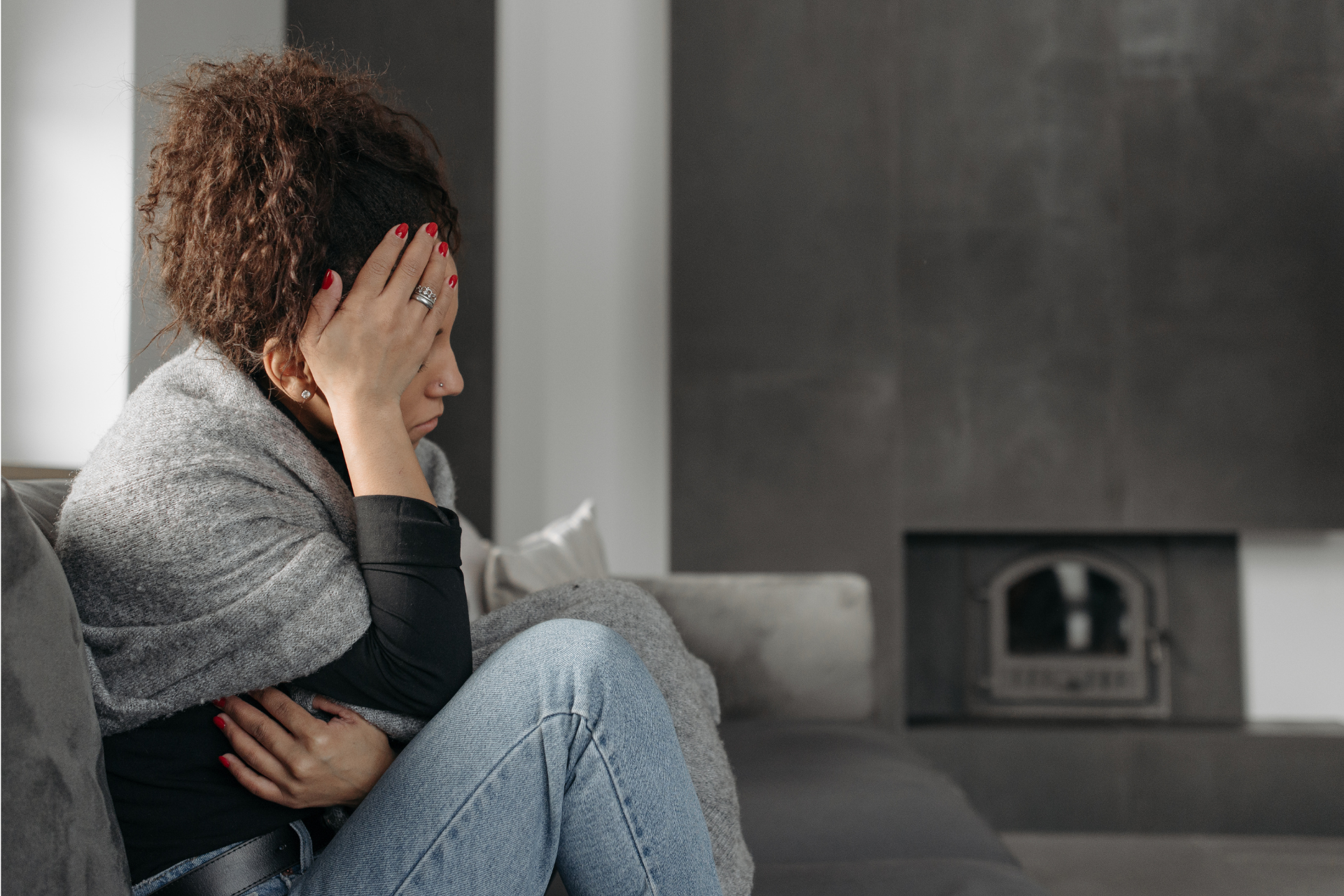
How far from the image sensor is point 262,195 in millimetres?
824

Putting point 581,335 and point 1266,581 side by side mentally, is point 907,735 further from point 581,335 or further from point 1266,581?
point 581,335

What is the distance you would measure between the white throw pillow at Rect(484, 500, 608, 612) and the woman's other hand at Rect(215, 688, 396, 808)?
1.53ft

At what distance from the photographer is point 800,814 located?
4.14 ft

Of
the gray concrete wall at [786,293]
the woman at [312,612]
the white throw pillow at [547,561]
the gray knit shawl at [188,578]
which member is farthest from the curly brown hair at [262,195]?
the gray concrete wall at [786,293]

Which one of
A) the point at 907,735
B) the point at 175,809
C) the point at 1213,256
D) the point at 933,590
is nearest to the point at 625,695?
the point at 175,809

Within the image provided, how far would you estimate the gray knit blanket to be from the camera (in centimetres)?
73

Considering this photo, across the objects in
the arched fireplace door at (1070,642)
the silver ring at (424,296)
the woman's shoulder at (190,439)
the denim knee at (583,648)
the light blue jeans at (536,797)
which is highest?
the silver ring at (424,296)

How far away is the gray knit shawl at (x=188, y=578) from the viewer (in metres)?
0.73

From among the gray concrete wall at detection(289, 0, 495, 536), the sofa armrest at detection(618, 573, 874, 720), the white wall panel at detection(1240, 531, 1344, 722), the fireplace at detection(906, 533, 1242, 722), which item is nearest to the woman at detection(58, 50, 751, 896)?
A: the sofa armrest at detection(618, 573, 874, 720)

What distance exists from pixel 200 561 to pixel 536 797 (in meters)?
0.30

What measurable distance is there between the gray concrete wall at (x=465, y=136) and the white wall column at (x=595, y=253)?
48 cm

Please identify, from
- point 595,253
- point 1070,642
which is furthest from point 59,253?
point 1070,642

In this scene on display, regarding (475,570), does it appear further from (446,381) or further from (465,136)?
(465,136)

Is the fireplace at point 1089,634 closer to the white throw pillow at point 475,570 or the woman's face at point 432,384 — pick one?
the white throw pillow at point 475,570
